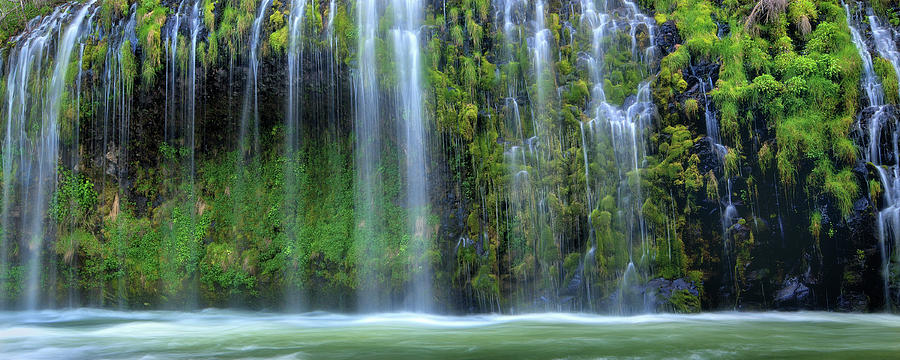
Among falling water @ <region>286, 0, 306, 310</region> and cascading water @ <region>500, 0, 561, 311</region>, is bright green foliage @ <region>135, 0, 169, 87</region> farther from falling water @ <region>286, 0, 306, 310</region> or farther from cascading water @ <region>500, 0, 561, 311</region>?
cascading water @ <region>500, 0, 561, 311</region>

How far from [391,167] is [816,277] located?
728 centimetres

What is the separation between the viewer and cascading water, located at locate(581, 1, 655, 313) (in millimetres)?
8727

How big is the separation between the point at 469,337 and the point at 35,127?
10214mm

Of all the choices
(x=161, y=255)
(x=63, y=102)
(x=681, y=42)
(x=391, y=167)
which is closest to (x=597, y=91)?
(x=681, y=42)

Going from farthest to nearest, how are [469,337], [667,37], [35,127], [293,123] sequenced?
[35,127] → [293,123] → [667,37] → [469,337]

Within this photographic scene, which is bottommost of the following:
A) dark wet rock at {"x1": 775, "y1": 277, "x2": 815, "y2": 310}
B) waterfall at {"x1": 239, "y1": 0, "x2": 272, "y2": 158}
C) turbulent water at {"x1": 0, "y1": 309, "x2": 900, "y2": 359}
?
turbulent water at {"x1": 0, "y1": 309, "x2": 900, "y2": 359}

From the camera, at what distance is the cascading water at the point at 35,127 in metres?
11.2

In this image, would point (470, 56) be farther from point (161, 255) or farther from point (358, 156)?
point (161, 255)

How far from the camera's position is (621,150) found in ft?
29.9

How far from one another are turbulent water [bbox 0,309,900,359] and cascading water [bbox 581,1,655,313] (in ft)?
2.62

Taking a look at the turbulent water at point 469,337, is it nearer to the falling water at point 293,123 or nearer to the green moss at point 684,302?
the green moss at point 684,302

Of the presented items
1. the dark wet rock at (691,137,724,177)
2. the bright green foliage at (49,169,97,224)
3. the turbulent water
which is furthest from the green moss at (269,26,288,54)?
the dark wet rock at (691,137,724,177)

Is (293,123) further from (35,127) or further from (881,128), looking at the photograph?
(881,128)

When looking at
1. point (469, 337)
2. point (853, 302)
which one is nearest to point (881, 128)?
point (853, 302)
